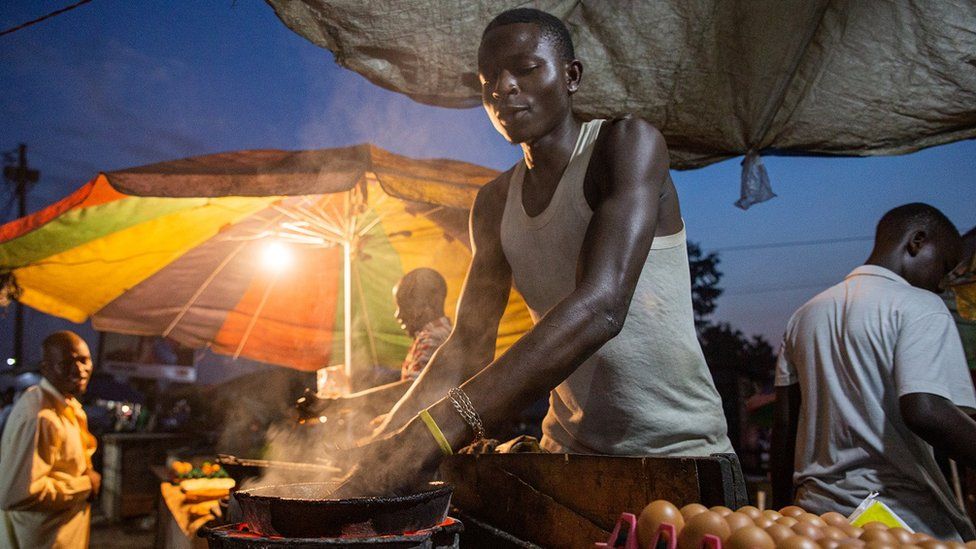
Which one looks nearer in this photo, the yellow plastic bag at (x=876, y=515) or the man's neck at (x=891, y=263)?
the yellow plastic bag at (x=876, y=515)

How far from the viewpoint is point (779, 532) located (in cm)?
105

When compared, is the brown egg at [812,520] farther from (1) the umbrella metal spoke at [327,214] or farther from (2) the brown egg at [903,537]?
(1) the umbrella metal spoke at [327,214]

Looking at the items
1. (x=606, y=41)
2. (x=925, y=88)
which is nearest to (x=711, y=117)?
(x=606, y=41)

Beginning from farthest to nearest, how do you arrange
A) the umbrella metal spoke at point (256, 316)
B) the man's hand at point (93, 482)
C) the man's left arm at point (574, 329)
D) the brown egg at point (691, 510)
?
the umbrella metal spoke at point (256, 316)
the man's hand at point (93, 482)
the man's left arm at point (574, 329)
the brown egg at point (691, 510)

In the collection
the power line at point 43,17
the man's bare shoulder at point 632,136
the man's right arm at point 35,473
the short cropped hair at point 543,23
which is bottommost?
the man's right arm at point 35,473

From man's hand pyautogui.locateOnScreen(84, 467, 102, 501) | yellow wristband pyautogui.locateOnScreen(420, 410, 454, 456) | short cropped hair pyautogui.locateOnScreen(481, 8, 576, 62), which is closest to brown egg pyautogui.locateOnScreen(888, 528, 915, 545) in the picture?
yellow wristband pyautogui.locateOnScreen(420, 410, 454, 456)

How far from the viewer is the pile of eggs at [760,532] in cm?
102

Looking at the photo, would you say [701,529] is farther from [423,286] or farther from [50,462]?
[50,462]

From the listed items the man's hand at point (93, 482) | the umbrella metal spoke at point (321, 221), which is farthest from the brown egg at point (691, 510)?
the man's hand at point (93, 482)

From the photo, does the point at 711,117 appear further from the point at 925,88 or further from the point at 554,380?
the point at 554,380

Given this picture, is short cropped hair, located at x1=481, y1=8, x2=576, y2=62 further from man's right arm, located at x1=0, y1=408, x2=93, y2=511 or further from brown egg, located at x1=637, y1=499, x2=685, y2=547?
man's right arm, located at x1=0, y1=408, x2=93, y2=511

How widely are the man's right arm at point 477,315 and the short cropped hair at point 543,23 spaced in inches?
23.9

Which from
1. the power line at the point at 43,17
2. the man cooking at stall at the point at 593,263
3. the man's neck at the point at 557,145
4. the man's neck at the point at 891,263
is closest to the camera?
the man cooking at stall at the point at 593,263

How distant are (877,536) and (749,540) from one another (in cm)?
27
